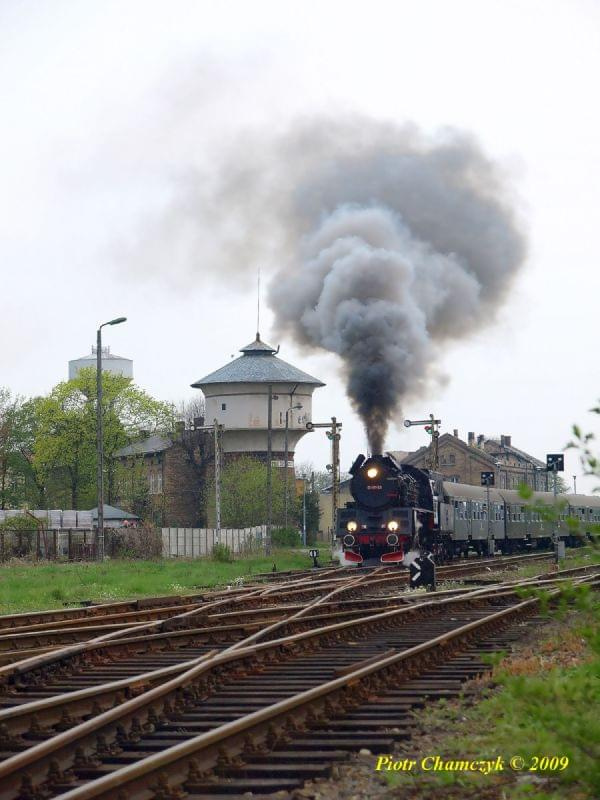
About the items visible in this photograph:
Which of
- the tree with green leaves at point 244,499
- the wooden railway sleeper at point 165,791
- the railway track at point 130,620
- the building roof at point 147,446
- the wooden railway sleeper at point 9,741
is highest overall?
the building roof at point 147,446

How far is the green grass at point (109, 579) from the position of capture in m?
25.3

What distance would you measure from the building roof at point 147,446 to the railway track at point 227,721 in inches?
2589

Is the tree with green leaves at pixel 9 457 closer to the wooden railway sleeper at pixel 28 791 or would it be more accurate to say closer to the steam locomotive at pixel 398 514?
the steam locomotive at pixel 398 514

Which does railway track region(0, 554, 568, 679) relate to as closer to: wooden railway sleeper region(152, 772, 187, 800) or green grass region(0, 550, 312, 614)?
green grass region(0, 550, 312, 614)

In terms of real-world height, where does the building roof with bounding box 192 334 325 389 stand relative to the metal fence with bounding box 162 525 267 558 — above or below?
above

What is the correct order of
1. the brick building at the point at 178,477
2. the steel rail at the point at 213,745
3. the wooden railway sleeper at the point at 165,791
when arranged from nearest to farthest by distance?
the steel rail at the point at 213,745, the wooden railway sleeper at the point at 165,791, the brick building at the point at 178,477

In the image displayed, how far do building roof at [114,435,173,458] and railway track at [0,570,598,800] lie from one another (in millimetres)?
65762

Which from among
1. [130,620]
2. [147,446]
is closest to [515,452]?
[147,446]

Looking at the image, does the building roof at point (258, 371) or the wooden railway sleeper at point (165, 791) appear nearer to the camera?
the wooden railway sleeper at point (165, 791)

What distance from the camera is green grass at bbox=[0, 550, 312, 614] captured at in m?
25.3

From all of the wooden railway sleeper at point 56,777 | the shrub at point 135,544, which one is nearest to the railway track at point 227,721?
the wooden railway sleeper at point 56,777

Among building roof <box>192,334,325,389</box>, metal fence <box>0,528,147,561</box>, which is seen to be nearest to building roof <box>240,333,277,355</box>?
building roof <box>192,334,325,389</box>

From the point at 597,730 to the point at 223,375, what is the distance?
241ft

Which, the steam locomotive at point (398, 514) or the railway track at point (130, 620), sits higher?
the steam locomotive at point (398, 514)
